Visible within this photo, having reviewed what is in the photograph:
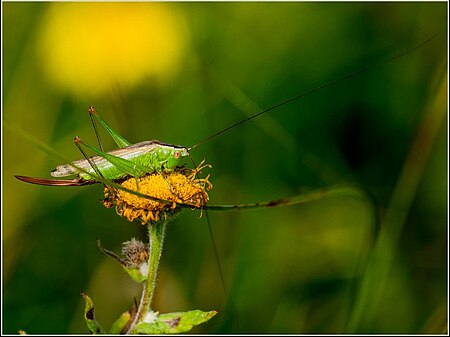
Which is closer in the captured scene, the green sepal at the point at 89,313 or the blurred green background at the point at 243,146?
the green sepal at the point at 89,313

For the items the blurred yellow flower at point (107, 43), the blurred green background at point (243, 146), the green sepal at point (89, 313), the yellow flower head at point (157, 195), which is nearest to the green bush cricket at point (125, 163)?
the yellow flower head at point (157, 195)

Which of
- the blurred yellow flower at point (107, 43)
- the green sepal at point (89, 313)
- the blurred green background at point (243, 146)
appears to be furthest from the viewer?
the blurred yellow flower at point (107, 43)

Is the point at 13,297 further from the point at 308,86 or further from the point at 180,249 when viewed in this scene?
the point at 308,86

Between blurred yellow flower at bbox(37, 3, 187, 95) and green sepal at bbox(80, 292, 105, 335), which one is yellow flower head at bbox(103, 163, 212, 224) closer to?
green sepal at bbox(80, 292, 105, 335)

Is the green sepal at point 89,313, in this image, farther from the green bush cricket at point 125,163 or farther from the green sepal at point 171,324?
the green bush cricket at point 125,163

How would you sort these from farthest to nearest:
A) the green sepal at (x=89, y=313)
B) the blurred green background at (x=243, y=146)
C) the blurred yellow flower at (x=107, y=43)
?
the blurred yellow flower at (x=107, y=43)
the blurred green background at (x=243, y=146)
the green sepal at (x=89, y=313)

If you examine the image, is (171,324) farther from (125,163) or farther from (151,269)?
(125,163)

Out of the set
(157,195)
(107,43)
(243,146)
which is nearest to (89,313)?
(157,195)
